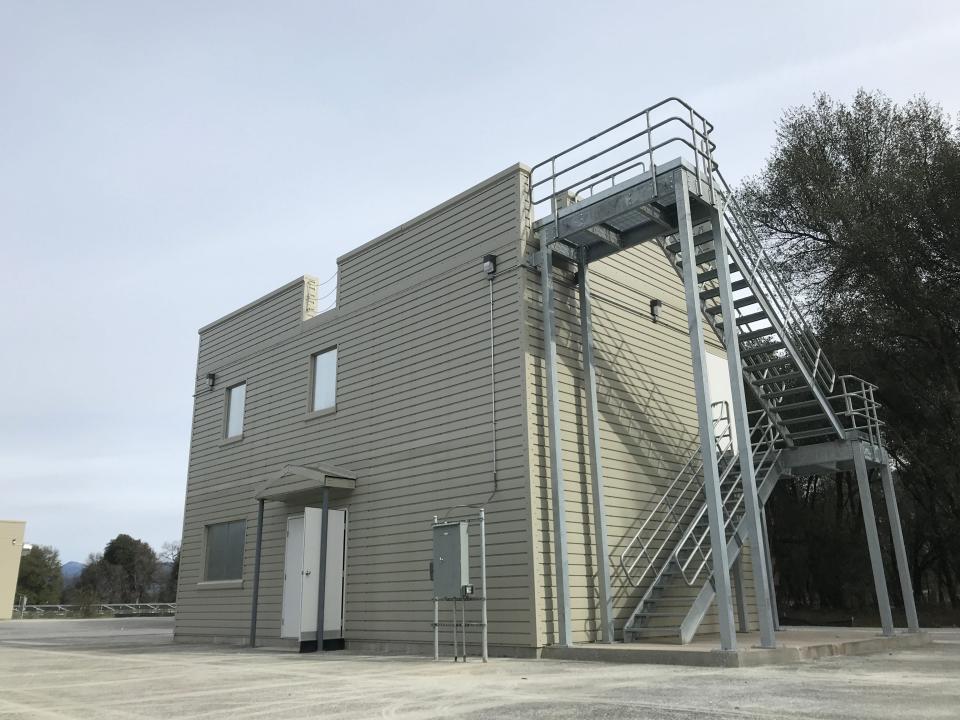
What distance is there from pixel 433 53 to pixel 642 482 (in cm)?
706

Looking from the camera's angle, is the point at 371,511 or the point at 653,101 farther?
the point at 371,511

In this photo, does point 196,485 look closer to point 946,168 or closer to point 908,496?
point 946,168

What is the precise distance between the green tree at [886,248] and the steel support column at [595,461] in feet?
33.2

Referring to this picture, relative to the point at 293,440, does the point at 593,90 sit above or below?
above

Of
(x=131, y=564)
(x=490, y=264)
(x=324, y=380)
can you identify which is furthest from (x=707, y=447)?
(x=131, y=564)

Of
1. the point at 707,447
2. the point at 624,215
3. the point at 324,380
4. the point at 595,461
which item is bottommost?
the point at 707,447

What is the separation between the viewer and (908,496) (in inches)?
977

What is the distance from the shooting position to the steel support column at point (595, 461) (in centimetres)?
945

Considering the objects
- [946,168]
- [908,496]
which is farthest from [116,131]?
[908,496]

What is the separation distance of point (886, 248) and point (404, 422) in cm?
1270

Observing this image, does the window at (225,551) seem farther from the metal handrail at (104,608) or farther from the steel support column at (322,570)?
the metal handrail at (104,608)

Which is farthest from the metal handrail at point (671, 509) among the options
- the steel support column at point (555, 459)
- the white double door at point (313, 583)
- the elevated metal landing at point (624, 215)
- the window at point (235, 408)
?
the window at point (235, 408)

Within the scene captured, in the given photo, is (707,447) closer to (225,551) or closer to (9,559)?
(225,551)

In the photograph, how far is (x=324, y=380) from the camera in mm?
13453
